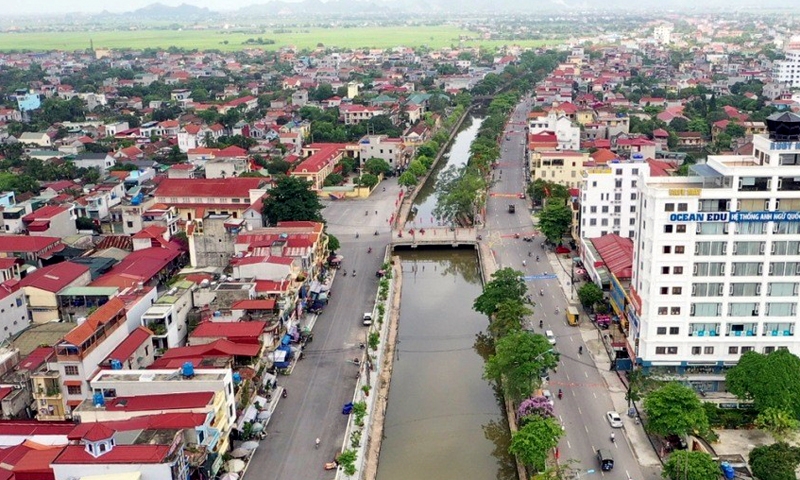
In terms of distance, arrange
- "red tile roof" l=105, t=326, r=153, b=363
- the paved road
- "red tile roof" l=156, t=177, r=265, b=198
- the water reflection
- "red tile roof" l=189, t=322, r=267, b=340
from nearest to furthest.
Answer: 1. the paved road
2. the water reflection
3. "red tile roof" l=105, t=326, r=153, b=363
4. "red tile roof" l=189, t=322, r=267, b=340
5. "red tile roof" l=156, t=177, r=265, b=198

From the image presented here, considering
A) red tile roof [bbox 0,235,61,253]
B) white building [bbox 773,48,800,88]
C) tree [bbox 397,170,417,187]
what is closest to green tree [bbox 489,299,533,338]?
red tile roof [bbox 0,235,61,253]

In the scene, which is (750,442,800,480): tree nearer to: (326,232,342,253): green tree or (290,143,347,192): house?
(326,232,342,253): green tree

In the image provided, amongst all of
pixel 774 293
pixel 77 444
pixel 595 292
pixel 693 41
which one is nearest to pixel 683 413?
pixel 774 293

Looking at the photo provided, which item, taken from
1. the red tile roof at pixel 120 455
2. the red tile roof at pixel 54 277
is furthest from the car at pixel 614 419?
the red tile roof at pixel 54 277

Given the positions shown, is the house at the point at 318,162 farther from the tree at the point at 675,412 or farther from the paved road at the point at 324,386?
the tree at the point at 675,412

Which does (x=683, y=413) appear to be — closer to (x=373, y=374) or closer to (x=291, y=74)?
(x=373, y=374)
